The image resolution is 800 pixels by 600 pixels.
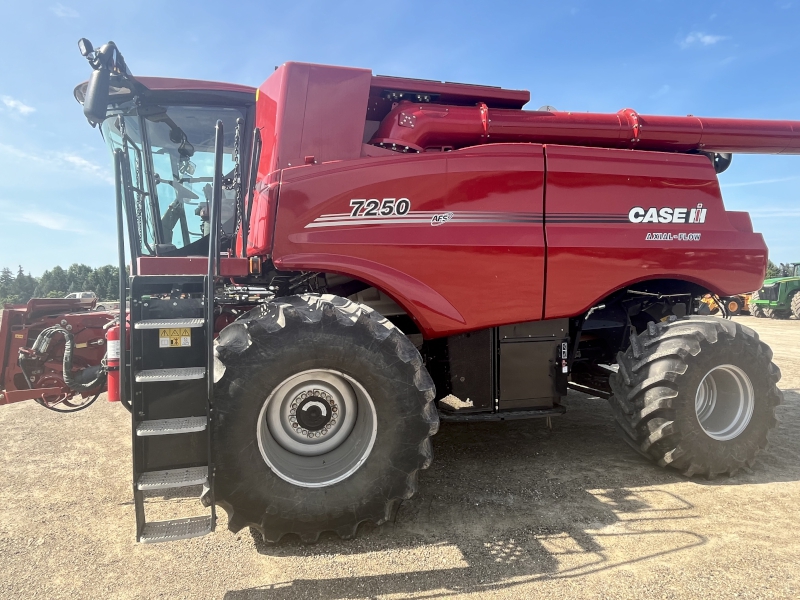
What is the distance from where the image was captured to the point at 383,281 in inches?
137

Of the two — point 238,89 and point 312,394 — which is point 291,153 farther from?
point 312,394

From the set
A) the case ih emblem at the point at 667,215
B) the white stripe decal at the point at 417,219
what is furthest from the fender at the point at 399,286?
the case ih emblem at the point at 667,215

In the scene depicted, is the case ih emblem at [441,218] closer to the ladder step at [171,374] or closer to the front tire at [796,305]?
the ladder step at [171,374]

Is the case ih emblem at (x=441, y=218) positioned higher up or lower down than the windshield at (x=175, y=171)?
lower down

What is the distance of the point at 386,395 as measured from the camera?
307 cm

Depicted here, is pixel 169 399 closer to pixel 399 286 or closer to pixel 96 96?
pixel 399 286

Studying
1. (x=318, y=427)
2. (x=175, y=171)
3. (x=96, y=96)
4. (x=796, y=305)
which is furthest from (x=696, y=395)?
(x=796, y=305)

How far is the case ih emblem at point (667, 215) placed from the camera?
405 cm

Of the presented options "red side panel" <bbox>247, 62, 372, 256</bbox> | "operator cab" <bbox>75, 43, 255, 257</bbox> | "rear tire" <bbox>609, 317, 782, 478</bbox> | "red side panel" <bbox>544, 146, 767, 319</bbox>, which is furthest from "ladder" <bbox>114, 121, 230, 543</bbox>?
"rear tire" <bbox>609, 317, 782, 478</bbox>

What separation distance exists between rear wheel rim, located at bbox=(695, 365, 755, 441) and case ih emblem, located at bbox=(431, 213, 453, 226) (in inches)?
94.9

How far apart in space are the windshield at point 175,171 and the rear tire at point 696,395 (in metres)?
3.55

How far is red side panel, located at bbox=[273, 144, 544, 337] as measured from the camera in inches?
133

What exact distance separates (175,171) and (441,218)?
88.6 inches

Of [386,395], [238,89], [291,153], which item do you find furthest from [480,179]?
[238,89]
